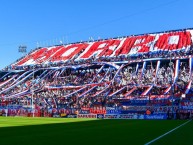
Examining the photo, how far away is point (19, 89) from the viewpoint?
298 ft

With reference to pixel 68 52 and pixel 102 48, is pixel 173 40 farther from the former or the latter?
pixel 68 52

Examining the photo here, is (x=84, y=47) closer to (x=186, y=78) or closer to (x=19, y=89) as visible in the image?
(x=19, y=89)

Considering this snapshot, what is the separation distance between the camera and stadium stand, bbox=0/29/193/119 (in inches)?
2549

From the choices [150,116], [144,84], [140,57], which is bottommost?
[150,116]

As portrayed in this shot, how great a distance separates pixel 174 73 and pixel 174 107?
1897 centimetres

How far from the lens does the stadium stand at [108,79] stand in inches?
2549

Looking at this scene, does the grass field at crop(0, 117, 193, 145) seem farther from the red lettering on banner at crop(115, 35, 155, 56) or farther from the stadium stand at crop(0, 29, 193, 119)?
the red lettering on banner at crop(115, 35, 155, 56)

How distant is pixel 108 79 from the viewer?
3248 inches

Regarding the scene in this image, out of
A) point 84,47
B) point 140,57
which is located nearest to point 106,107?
point 140,57

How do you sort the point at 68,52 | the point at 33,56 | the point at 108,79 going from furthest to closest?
the point at 33,56 < the point at 68,52 < the point at 108,79

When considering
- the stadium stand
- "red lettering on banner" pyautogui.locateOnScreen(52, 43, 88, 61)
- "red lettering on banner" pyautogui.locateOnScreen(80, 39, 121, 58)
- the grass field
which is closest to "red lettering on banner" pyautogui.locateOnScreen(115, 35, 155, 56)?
the stadium stand

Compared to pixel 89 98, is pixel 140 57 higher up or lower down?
higher up

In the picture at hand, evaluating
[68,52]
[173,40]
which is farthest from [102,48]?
[173,40]

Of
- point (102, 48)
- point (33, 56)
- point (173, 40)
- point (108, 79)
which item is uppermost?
point (173, 40)
